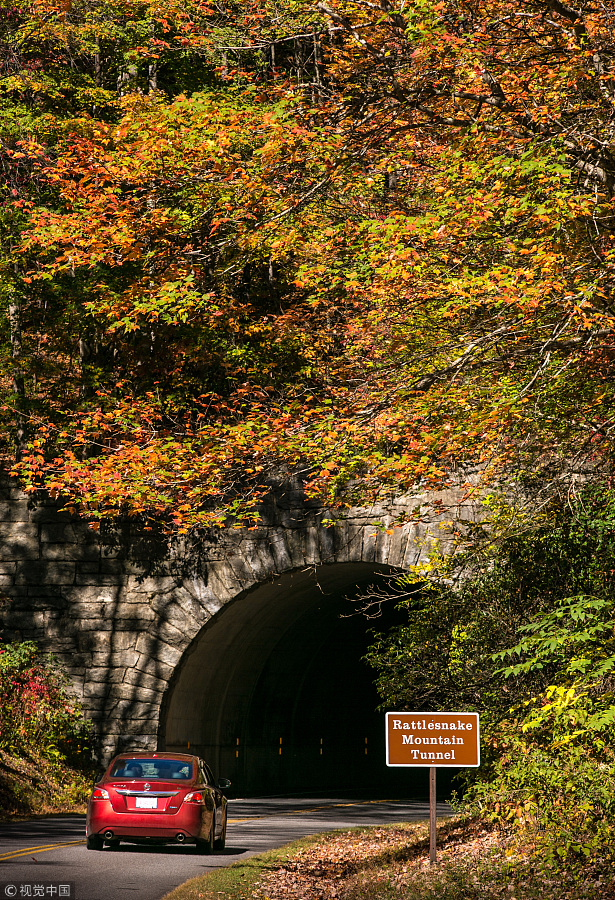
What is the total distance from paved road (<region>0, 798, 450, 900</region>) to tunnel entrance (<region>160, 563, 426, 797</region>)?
2.52 meters

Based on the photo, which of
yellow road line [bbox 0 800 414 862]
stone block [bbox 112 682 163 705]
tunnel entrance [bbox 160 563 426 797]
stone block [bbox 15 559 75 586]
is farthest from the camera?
tunnel entrance [bbox 160 563 426 797]

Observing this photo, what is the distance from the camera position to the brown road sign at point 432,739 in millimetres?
9633

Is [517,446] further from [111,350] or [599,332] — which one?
[111,350]

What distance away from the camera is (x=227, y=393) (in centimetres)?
2038

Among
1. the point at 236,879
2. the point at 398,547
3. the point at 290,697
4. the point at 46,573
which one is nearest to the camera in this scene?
the point at 236,879

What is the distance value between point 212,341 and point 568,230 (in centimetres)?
920

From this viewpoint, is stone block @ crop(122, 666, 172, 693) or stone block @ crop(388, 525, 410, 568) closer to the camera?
stone block @ crop(388, 525, 410, 568)

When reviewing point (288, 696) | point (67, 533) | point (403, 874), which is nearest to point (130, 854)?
point (403, 874)

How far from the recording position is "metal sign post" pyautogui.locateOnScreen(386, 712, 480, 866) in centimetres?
963

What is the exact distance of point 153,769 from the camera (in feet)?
38.2

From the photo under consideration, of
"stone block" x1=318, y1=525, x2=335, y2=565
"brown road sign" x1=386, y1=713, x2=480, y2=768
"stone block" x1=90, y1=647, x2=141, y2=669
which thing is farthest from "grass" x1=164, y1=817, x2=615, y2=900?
"stone block" x1=90, y1=647, x2=141, y2=669

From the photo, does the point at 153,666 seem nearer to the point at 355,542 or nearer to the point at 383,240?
the point at 355,542

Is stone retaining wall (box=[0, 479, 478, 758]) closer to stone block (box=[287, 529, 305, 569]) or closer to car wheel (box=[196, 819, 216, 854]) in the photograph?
stone block (box=[287, 529, 305, 569])

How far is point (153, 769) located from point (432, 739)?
3.56 metres
